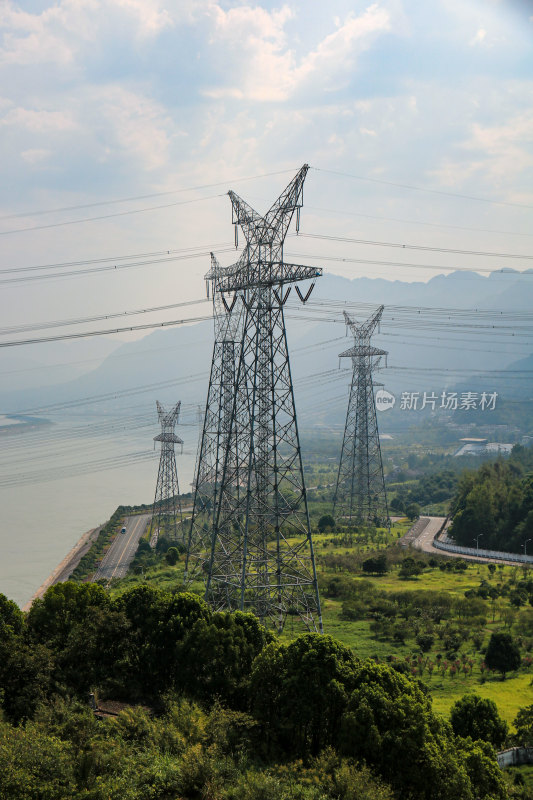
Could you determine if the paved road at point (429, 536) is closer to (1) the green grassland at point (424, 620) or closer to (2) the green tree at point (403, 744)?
(1) the green grassland at point (424, 620)

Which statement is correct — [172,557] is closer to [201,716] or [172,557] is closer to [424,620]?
[424,620]

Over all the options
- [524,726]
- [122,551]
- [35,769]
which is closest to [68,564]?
[122,551]

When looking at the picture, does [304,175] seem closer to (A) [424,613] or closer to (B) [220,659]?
(B) [220,659]

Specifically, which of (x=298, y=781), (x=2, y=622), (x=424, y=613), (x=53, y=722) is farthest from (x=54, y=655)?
(x=424, y=613)

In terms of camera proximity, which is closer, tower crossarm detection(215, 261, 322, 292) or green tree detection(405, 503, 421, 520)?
tower crossarm detection(215, 261, 322, 292)

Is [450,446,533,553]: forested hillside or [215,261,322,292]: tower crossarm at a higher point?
[215,261,322,292]: tower crossarm

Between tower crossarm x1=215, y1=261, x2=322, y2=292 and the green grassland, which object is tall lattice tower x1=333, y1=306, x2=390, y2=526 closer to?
the green grassland

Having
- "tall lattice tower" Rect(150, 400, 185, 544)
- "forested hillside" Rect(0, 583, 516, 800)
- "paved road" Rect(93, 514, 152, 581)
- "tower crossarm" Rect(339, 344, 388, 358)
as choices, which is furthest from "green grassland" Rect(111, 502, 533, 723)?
"tower crossarm" Rect(339, 344, 388, 358)
